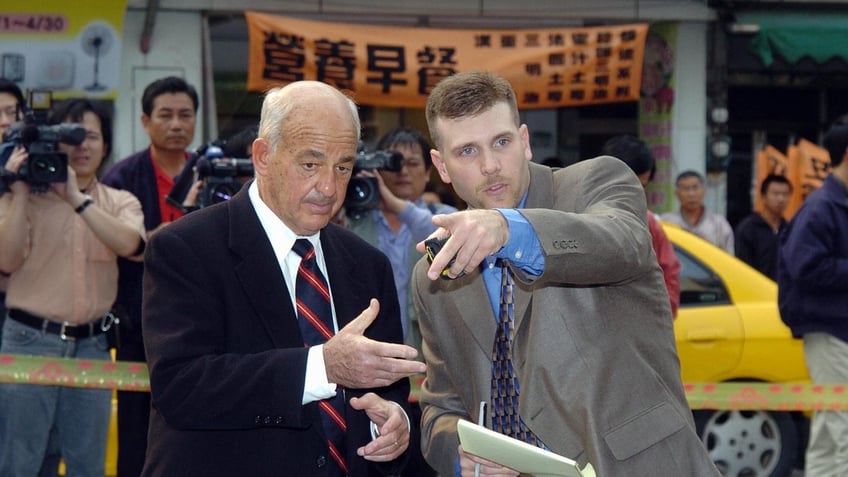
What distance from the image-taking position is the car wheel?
7.68m

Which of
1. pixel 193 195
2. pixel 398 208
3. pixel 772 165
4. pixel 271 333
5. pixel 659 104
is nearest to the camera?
pixel 271 333

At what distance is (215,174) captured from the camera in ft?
18.9

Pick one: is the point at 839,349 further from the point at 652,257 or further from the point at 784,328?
the point at 652,257

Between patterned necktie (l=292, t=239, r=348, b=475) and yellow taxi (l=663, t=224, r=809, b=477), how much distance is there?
463cm

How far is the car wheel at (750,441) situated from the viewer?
25.2ft

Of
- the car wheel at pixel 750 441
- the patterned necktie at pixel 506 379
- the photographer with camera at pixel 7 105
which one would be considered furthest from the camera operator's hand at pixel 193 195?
the car wheel at pixel 750 441

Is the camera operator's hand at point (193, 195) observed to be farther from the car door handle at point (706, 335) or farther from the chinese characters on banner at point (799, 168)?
the chinese characters on banner at point (799, 168)

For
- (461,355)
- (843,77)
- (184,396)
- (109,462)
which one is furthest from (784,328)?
(843,77)

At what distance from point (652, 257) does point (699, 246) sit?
495cm

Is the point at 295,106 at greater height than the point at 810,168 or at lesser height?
greater

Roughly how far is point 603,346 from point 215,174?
3.00 meters

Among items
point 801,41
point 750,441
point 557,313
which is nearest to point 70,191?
point 557,313

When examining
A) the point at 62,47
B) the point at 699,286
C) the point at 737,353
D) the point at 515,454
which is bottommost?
the point at 737,353

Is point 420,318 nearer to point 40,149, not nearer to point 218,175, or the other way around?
point 218,175
